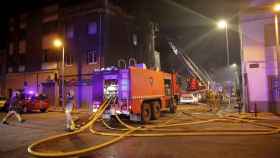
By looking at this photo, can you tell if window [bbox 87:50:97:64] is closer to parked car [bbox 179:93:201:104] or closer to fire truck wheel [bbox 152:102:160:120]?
parked car [bbox 179:93:201:104]

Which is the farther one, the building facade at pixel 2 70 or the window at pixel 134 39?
the building facade at pixel 2 70

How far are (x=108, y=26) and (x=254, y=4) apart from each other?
51.9 ft

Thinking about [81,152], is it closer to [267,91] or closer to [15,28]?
[267,91]

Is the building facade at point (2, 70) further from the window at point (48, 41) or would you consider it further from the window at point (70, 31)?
the window at point (70, 31)

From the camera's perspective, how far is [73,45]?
31.5 meters

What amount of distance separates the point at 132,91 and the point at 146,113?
1995 mm

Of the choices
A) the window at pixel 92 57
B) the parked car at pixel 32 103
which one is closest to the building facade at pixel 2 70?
the window at pixel 92 57

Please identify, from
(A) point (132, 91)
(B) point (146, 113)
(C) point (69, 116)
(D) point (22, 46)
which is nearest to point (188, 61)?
(D) point (22, 46)

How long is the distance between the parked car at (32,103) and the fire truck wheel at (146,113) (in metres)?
12.1

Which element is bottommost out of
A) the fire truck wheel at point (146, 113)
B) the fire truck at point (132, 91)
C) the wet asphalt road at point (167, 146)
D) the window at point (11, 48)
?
the wet asphalt road at point (167, 146)

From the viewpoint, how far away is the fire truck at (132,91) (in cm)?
1330

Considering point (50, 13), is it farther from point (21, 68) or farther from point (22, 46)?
point (21, 68)

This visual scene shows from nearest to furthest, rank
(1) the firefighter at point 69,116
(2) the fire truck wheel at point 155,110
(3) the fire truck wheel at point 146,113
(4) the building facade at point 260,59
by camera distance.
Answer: (1) the firefighter at point 69,116
(3) the fire truck wheel at point 146,113
(2) the fire truck wheel at point 155,110
(4) the building facade at point 260,59

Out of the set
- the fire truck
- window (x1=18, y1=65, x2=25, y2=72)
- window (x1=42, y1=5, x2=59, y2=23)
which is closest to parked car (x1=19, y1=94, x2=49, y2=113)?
the fire truck
